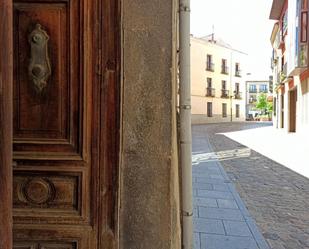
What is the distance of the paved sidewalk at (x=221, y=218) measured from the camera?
13.4 ft

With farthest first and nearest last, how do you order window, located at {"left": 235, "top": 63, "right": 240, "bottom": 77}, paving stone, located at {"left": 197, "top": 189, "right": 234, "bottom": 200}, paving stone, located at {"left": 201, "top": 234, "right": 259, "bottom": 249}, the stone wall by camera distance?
window, located at {"left": 235, "top": 63, "right": 240, "bottom": 77} < paving stone, located at {"left": 197, "top": 189, "right": 234, "bottom": 200} < paving stone, located at {"left": 201, "top": 234, "right": 259, "bottom": 249} < the stone wall

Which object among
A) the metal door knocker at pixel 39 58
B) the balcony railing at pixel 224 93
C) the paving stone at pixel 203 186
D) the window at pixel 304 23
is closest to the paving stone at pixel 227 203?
the paving stone at pixel 203 186

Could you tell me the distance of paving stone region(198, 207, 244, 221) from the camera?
4.98m

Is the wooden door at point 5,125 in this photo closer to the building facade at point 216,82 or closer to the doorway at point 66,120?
the doorway at point 66,120

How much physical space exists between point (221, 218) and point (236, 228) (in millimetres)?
410

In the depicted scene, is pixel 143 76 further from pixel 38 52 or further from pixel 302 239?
pixel 302 239

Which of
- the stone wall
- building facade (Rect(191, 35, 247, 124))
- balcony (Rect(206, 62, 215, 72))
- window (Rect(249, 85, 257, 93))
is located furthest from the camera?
window (Rect(249, 85, 257, 93))

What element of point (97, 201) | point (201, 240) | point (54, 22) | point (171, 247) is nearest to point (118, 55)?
point (54, 22)

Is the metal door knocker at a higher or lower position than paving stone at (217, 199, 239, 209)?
higher

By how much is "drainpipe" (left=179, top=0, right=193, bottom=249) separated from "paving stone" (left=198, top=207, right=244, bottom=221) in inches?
90.3

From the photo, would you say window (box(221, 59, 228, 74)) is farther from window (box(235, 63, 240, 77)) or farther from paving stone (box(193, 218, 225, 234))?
paving stone (box(193, 218, 225, 234))

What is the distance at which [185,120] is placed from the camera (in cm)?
275

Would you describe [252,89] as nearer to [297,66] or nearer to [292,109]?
[292,109]

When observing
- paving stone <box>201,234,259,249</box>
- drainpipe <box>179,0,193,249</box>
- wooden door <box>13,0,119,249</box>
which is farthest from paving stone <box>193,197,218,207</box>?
wooden door <box>13,0,119,249</box>
